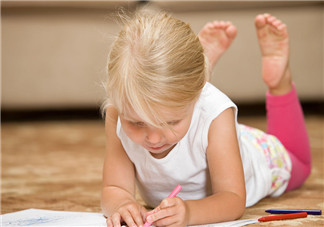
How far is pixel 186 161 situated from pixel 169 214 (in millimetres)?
180

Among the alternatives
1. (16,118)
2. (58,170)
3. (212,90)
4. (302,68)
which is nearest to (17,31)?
(16,118)

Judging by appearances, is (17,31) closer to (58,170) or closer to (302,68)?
(58,170)

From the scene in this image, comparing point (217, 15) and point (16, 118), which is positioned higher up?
point (217, 15)

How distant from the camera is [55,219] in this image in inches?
31.7

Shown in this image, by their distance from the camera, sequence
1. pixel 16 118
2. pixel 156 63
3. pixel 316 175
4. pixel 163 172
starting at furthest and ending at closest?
pixel 16 118 < pixel 316 175 < pixel 163 172 < pixel 156 63

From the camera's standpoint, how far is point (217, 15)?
2199 millimetres

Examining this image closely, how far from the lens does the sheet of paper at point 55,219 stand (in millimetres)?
774

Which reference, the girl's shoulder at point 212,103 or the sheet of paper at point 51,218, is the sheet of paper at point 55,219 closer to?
the sheet of paper at point 51,218

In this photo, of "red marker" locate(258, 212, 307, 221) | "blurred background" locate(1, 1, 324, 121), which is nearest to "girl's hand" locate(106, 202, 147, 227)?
"red marker" locate(258, 212, 307, 221)

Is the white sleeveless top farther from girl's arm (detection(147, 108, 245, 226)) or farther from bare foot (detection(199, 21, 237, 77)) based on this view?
bare foot (detection(199, 21, 237, 77))

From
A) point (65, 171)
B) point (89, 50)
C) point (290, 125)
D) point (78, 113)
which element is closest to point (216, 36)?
point (290, 125)

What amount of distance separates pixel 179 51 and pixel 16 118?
6.59 ft

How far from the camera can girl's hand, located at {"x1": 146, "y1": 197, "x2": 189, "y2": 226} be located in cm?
70

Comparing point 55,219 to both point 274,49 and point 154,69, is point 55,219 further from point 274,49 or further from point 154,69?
point 274,49
